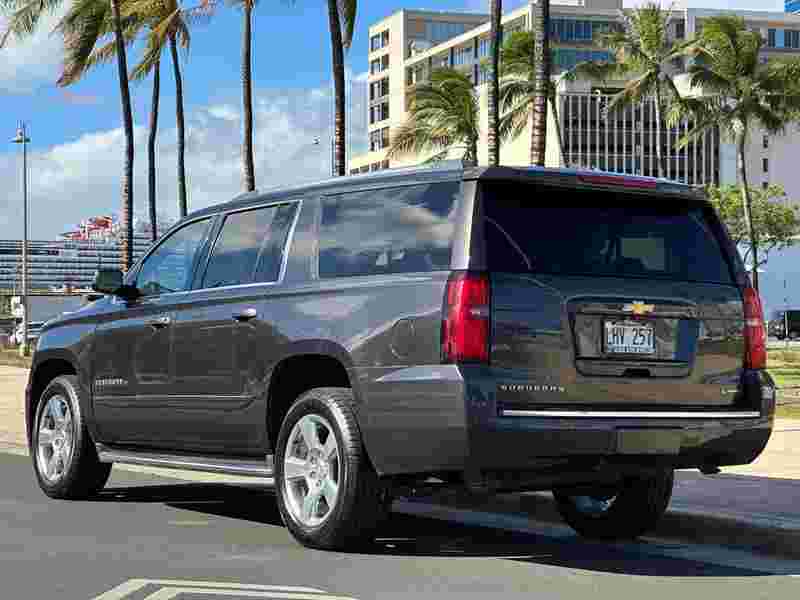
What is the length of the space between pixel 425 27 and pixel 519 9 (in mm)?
19794

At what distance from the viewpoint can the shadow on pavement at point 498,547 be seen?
318 inches

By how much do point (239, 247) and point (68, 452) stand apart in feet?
7.82

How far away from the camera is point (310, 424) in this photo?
27.6 feet

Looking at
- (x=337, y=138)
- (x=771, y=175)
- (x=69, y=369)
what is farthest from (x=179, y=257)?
(x=771, y=175)

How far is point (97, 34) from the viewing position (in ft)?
138

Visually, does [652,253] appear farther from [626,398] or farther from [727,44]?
[727,44]

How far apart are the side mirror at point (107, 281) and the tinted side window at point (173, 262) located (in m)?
0.18

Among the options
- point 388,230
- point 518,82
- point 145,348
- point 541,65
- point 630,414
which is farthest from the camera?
point 518,82

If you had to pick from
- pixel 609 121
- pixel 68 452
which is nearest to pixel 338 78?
pixel 68 452

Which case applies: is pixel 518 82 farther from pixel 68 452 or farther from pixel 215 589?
pixel 215 589

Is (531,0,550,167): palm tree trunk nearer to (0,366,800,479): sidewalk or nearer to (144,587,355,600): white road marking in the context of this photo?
(0,366,800,479): sidewalk

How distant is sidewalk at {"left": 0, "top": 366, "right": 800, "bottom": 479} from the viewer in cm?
1199

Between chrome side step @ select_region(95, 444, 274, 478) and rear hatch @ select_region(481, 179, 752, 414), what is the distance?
197cm

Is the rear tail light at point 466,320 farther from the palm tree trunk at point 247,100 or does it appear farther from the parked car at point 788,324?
the parked car at point 788,324
